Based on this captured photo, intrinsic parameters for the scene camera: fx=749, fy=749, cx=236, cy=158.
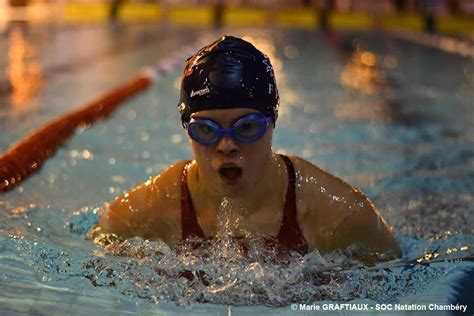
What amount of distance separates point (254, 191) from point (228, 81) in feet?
1.14

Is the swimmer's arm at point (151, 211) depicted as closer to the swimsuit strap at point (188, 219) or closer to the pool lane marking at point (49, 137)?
the swimsuit strap at point (188, 219)

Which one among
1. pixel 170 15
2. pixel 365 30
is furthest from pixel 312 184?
pixel 170 15

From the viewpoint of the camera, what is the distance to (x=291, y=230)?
2312 millimetres

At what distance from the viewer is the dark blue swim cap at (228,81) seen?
2156mm

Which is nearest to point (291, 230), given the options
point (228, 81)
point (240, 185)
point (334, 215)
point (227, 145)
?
point (334, 215)

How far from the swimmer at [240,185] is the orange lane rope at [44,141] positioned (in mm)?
1238

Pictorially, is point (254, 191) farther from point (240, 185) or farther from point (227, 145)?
point (227, 145)

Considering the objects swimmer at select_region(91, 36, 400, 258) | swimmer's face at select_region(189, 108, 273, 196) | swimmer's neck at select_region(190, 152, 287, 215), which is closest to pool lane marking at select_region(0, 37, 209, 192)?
swimmer at select_region(91, 36, 400, 258)

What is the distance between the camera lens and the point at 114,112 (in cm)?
552

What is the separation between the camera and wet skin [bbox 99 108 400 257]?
2275mm

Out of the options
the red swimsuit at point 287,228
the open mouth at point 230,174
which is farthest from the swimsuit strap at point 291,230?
the open mouth at point 230,174

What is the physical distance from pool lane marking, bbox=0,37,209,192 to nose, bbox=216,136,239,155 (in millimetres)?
1600

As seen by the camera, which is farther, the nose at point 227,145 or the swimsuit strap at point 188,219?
the swimsuit strap at point 188,219

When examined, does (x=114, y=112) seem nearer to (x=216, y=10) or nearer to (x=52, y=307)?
(x=52, y=307)
